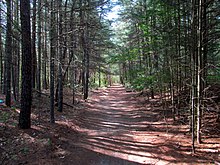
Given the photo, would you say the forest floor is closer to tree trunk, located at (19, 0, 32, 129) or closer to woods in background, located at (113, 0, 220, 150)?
tree trunk, located at (19, 0, 32, 129)

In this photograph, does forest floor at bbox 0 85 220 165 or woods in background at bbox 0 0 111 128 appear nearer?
forest floor at bbox 0 85 220 165

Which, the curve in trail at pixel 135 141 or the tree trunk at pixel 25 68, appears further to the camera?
the tree trunk at pixel 25 68

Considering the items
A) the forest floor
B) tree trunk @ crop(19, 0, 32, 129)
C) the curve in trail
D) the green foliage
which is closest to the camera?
the forest floor

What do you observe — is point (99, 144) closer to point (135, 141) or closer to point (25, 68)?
point (135, 141)

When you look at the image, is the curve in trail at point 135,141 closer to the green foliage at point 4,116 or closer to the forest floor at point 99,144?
the forest floor at point 99,144

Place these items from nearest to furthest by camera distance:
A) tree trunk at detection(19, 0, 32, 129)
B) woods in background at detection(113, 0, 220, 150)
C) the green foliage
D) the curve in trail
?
the curve in trail, woods in background at detection(113, 0, 220, 150), tree trunk at detection(19, 0, 32, 129), the green foliage

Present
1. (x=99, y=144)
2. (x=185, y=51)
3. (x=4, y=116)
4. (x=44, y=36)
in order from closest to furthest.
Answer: (x=99, y=144)
(x=4, y=116)
(x=44, y=36)
(x=185, y=51)

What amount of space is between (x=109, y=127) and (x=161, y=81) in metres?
3.58

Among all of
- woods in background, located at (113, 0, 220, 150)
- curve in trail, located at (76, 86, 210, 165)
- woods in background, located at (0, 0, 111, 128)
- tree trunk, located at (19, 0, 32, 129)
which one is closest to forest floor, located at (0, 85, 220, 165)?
curve in trail, located at (76, 86, 210, 165)

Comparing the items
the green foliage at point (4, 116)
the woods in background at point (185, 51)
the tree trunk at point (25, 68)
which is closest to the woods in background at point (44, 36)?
the tree trunk at point (25, 68)

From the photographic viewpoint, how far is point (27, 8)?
7.23 metres

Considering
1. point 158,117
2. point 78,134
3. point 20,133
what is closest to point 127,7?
point 158,117

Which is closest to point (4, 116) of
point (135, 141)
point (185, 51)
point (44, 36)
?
point (44, 36)

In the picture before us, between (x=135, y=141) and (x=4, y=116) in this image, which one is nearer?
(x=135, y=141)
